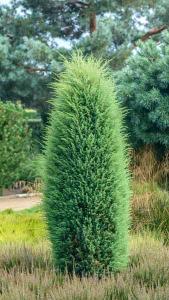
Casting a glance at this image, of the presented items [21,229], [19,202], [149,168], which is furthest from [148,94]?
[21,229]

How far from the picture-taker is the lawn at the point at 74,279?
4.36m

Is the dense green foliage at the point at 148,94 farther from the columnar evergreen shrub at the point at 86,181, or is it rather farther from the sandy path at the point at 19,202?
the columnar evergreen shrub at the point at 86,181

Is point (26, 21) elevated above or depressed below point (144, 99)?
above

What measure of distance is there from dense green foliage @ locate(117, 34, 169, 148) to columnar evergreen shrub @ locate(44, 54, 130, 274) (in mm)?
8131

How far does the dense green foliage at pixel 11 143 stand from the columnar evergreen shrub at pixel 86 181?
10.2 metres

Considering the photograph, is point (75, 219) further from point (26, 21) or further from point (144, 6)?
point (144, 6)

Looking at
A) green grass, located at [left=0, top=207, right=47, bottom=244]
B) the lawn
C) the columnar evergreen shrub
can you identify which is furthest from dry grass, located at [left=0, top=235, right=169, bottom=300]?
green grass, located at [left=0, top=207, right=47, bottom=244]

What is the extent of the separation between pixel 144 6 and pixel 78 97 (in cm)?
1774

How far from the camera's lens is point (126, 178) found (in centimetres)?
546

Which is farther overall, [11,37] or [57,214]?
[11,37]

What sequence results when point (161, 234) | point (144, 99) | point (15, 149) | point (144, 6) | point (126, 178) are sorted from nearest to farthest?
point (126, 178), point (161, 234), point (144, 99), point (15, 149), point (144, 6)

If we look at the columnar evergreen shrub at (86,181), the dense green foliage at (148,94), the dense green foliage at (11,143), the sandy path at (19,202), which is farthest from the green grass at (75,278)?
the dense green foliage at (11,143)

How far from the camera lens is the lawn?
4.36m

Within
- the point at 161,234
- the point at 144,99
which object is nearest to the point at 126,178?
the point at 161,234
